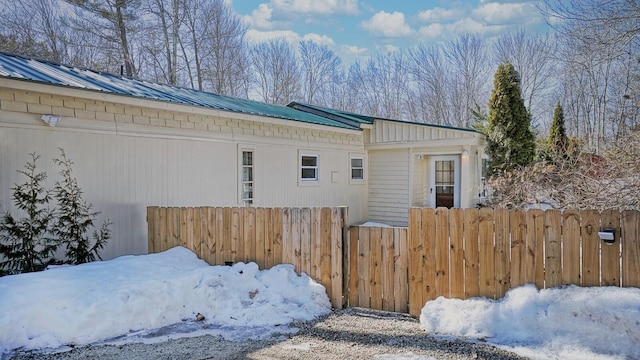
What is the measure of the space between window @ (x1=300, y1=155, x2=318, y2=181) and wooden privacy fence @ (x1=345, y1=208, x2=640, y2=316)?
6.75 m

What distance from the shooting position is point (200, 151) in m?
8.83

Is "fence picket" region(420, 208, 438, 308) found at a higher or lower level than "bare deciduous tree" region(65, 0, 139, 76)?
lower

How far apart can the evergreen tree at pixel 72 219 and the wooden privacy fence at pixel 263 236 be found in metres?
0.93

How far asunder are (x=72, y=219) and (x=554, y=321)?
6409mm

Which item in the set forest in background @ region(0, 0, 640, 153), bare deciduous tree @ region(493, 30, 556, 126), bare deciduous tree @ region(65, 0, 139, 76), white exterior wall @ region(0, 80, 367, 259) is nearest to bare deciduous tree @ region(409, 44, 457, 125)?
forest in background @ region(0, 0, 640, 153)

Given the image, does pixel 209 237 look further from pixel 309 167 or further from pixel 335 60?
pixel 335 60

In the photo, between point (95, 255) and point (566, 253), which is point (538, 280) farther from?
point (95, 255)

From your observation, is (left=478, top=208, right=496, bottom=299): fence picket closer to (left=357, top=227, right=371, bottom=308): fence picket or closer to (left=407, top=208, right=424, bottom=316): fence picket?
(left=407, top=208, right=424, bottom=316): fence picket

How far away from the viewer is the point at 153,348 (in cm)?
407

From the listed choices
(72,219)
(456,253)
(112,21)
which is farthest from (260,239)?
(112,21)

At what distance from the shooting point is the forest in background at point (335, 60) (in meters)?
11.2

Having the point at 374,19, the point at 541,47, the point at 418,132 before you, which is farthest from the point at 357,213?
the point at 374,19

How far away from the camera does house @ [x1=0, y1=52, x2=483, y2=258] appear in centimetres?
641

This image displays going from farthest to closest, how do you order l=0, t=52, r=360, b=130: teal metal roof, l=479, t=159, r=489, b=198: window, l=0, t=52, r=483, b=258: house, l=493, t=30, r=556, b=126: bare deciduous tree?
l=493, t=30, r=556, b=126: bare deciduous tree
l=479, t=159, r=489, b=198: window
l=0, t=52, r=483, b=258: house
l=0, t=52, r=360, b=130: teal metal roof
